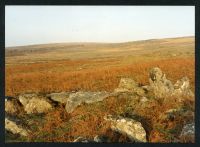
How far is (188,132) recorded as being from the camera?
12320mm

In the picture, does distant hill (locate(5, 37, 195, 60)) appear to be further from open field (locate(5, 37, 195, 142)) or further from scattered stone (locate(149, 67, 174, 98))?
scattered stone (locate(149, 67, 174, 98))

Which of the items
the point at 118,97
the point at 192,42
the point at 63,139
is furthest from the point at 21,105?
the point at 192,42

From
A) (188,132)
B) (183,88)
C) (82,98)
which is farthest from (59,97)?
(188,132)

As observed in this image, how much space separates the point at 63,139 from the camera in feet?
41.2

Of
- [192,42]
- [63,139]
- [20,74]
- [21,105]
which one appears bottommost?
[63,139]

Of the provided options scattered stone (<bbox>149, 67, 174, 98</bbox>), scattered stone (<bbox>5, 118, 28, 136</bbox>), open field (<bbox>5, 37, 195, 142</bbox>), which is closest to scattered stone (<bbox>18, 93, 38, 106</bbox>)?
open field (<bbox>5, 37, 195, 142</bbox>)

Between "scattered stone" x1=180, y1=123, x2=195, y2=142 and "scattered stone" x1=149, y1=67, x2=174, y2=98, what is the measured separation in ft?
3.55

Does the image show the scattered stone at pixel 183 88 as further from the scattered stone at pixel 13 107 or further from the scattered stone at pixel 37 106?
the scattered stone at pixel 13 107

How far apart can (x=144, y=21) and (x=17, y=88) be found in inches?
157

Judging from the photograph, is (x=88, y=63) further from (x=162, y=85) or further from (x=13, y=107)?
(x=13, y=107)

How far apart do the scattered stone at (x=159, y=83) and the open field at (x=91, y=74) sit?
136 mm

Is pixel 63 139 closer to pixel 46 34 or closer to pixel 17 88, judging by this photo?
pixel 17 88

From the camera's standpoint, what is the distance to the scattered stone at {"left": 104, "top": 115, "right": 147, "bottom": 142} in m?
12.1

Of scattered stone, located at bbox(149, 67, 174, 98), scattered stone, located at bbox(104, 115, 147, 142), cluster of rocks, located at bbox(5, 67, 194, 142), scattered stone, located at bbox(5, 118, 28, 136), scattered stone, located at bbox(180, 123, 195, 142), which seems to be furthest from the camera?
scattered stone, located at bbox(149, 67, 174, 98)
